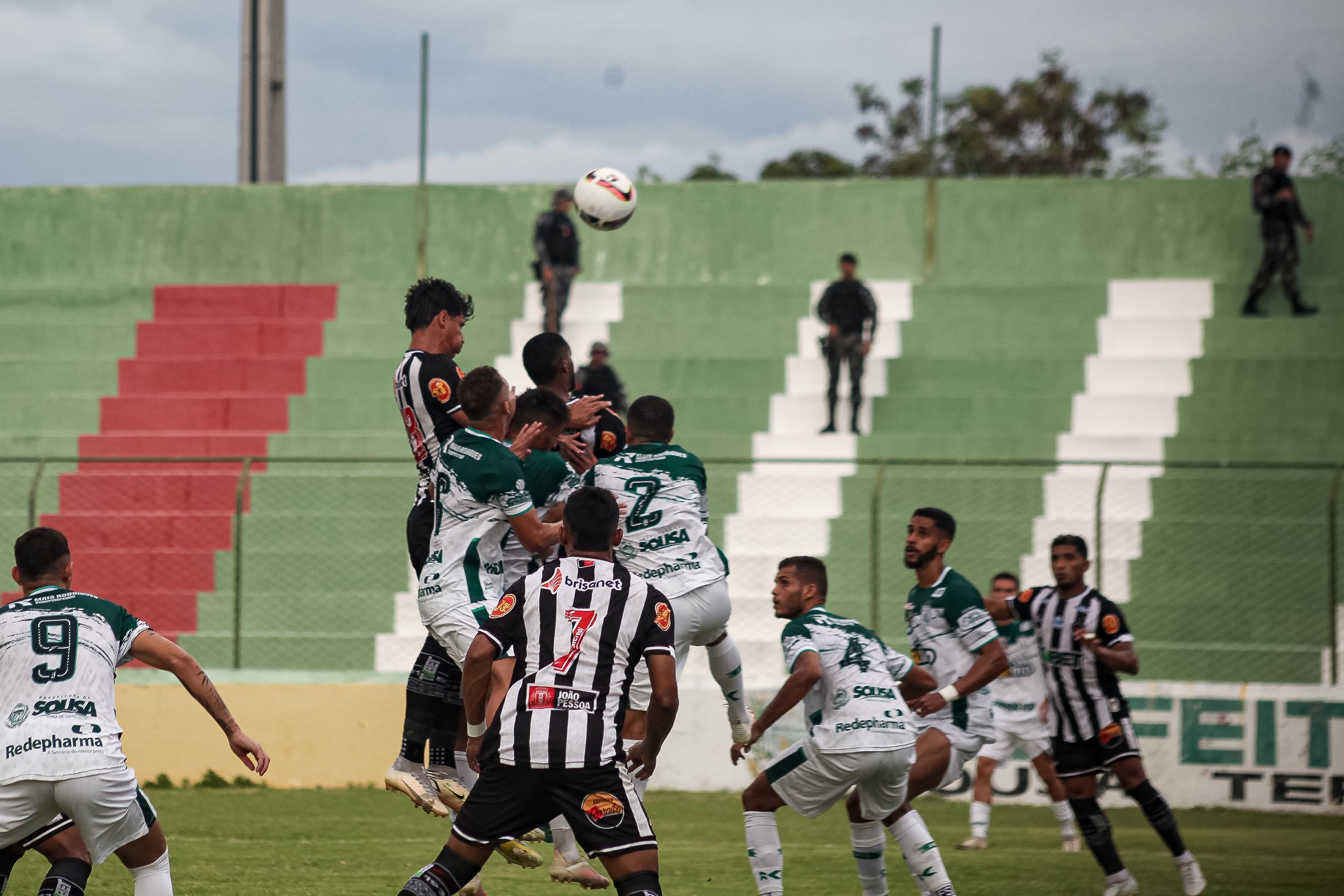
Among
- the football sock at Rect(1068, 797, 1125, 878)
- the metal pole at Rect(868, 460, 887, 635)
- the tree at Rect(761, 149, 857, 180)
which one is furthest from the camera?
the tree at Rect(761, 149, 857, 180)

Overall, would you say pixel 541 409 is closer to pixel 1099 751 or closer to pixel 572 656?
pixel 572 656

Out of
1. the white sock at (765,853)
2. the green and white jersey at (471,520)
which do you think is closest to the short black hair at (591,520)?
the green and white jersey at (471,520)

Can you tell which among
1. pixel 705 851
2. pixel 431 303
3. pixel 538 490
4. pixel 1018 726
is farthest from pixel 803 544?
pixel 431 303

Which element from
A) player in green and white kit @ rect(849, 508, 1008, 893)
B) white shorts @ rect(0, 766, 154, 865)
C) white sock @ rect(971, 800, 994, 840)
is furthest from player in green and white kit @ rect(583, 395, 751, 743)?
white sock @ rect(971, 800, 994, 840)

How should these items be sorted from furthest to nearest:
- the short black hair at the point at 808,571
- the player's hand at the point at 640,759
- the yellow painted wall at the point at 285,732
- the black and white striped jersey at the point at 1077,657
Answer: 1. the yellow painted wall at the point at 285,732
2. the black and white striped jersey at the point at 1077,657
3. the short black hair at the point at 808,571
4. the player's hand at the point at 640,759

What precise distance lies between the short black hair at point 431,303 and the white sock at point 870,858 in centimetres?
318

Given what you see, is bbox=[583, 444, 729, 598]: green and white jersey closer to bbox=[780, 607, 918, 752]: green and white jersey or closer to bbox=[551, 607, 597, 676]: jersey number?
bbox=[780, 607, 918, 752]: green and white jersey

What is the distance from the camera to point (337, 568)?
50.3 feet

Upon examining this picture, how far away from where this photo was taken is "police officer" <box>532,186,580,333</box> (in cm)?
1889

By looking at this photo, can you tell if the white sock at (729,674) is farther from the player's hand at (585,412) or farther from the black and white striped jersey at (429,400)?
the black and white striped jersey at (429,400)

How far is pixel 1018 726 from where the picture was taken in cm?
1169

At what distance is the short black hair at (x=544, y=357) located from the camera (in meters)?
7.03

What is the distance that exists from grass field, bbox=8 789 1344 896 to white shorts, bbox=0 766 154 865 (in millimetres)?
2229

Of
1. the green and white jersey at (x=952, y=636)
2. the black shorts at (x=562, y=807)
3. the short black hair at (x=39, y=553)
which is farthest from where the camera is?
the green and white jersey at (x=952, y=636)
